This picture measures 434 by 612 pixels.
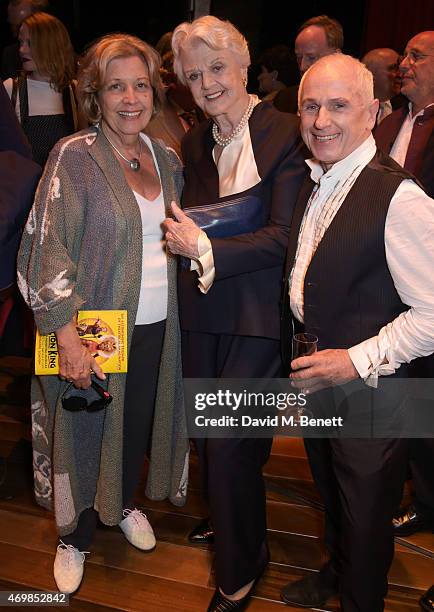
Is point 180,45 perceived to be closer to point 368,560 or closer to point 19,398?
point 368,560

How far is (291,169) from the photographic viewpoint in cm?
180

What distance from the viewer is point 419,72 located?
10.0ft

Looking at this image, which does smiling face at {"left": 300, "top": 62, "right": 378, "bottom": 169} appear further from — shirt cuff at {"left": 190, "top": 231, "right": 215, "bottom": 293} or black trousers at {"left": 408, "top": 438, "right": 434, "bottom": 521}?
black trousers at {"left": 408, "top": 438, "right": 434, "bottom": 521}

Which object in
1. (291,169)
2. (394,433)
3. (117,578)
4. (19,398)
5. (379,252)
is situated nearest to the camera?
(379,252)

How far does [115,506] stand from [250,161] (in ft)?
4.03

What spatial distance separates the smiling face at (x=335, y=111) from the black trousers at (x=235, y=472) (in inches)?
24.6

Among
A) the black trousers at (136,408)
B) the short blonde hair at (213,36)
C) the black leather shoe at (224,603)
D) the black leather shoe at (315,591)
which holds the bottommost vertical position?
the black leather shoe at (315,591)

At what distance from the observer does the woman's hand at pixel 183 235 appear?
1688 millimetres

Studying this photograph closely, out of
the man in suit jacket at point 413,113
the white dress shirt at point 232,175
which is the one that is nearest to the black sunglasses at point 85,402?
the white dress shirt at point 232,175

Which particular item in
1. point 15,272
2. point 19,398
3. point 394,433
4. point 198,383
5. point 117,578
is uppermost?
point 15,272

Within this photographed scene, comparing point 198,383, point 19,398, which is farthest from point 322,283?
point 19,398

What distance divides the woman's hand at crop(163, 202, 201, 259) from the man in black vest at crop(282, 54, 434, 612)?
0.26 meters

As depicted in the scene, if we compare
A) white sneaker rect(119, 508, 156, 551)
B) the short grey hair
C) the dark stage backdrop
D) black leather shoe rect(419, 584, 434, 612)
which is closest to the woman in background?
white sneaker rect(119, 508, 156, 551)

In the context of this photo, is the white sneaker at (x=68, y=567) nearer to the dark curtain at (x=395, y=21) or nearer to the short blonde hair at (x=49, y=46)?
the short blonde hair at (x=49, y=46)
